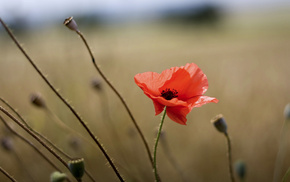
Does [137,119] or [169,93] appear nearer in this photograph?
[169,93]

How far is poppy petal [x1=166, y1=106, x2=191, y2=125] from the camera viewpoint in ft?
1.68

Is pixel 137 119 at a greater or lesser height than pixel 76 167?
lesser

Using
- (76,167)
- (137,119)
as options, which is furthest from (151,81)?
(137,119)

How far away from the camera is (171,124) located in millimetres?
1700

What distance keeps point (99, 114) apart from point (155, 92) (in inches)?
41.1

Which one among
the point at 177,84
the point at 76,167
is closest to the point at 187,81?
the point at 177,84

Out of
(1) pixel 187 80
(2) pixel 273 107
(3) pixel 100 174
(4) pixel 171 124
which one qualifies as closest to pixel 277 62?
(2) pixel 273 107

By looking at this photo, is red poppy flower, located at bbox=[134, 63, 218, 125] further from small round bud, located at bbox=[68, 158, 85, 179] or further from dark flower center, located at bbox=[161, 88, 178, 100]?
small round bud, located at bbox=[68, 158, 85, 179]

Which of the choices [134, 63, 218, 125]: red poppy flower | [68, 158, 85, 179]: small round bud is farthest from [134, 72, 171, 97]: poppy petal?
[68, 158, 85, 179]: small round bud

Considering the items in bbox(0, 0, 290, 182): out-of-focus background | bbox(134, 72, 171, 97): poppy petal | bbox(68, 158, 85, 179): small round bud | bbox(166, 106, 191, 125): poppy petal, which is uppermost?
bbox(134, 72, 171, 97): poppy petal

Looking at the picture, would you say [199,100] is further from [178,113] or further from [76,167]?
[76,167]

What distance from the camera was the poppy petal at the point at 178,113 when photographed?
513 millimetres

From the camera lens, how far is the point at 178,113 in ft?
1.71

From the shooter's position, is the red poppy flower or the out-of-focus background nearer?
the red poppy flower
